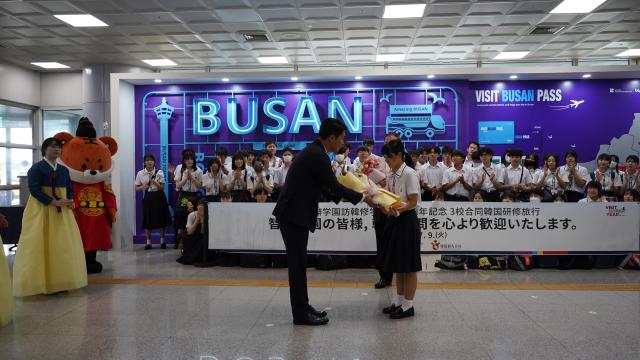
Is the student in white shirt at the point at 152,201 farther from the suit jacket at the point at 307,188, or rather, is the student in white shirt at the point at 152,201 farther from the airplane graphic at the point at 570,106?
the airplane graphic at the point at 570,106

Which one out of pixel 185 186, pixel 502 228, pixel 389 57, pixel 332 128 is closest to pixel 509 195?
pixel 502 228

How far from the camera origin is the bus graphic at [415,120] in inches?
424

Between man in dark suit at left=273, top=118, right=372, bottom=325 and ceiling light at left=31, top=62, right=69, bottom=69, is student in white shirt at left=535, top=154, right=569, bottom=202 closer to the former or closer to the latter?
man in dark suit at left=273, top=118, right=372, bottom=325

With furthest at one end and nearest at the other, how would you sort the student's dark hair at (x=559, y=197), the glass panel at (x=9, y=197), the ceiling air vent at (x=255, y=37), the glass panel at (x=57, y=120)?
the glass panel at (x=57, y=120) → the glass panel at (x=9, y=197) → the ceiling air vent at (x=255, y=37) → the student's dark hair at (x=559, y=197)

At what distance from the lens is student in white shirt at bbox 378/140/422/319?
4.70 m

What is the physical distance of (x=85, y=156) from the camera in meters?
6.92

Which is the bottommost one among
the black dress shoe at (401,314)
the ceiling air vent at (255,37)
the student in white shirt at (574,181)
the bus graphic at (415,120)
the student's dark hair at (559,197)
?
the black dress shoe at (401,314)

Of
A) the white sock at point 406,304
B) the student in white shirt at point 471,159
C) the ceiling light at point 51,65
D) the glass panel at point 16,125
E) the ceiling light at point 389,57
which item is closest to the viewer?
the white sock at point 406,304

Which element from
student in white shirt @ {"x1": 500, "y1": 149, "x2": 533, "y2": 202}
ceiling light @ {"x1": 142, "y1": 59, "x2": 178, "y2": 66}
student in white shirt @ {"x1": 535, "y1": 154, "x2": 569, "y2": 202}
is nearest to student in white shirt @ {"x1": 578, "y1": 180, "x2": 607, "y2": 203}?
student in white shirt @ {"x1": 535, "y1": 154, "x2": 569, "y2": 202}

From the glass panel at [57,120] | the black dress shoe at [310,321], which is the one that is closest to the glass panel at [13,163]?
the glass panel at [57,120]

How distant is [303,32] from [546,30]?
16.3ft

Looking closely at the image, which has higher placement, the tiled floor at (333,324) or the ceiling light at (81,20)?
the ceiling light at (81,20)

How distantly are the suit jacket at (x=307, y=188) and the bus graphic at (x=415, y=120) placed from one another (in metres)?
6.43

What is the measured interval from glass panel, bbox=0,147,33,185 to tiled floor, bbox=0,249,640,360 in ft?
30.5
